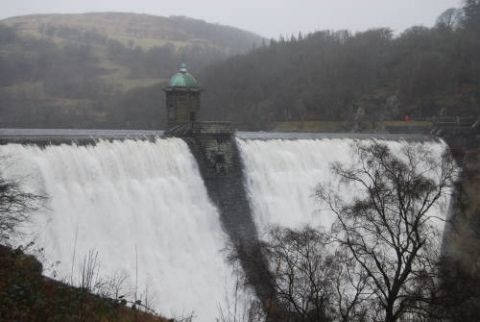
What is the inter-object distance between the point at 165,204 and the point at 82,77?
120 metres

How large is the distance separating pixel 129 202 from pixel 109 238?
7.93ft

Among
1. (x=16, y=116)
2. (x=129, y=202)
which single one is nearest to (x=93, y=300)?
(x=129, y=202)

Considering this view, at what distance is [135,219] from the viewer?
26.5 m

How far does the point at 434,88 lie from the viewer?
81812mm

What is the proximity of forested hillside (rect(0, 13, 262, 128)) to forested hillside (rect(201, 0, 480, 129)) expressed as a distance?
54.0ft

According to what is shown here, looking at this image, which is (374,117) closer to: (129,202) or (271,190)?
(271,190)

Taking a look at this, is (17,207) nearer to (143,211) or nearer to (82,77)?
(143,211)

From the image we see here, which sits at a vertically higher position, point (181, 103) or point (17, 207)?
point (181, 103)

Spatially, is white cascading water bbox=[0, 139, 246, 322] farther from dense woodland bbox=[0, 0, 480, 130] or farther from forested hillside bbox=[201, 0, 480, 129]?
forested hillside bbox=[201, 0, 480, 129]

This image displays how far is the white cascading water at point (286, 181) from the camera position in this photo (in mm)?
33719

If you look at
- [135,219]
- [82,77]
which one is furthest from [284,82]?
[135,219]

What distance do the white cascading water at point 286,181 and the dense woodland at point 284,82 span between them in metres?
35.4

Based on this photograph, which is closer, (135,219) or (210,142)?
(135,219)

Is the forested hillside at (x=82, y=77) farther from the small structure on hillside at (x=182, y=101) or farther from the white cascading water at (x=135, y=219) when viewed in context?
the white cascading water at (x=135, y=219)
